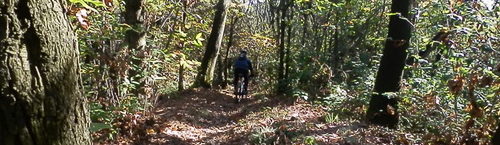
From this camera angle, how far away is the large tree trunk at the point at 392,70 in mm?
9016

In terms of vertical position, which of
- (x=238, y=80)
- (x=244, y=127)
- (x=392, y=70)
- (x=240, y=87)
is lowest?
(x=244, y=127)

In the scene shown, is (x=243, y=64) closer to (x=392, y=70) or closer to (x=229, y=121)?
(x=229, y=121)

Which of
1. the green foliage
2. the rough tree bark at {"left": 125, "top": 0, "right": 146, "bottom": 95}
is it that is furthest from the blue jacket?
the green foliage

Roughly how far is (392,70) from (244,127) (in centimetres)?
350

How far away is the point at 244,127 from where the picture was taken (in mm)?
9914

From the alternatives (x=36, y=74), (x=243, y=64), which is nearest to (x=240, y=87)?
(x=243, y=64)

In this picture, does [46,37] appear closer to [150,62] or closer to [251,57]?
[150,62]

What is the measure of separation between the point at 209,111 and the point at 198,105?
99 cm

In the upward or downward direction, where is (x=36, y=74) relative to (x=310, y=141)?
upward

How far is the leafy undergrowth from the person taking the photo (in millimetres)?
7680

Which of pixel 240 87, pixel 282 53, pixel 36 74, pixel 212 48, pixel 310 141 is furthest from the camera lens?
pixel 212 48

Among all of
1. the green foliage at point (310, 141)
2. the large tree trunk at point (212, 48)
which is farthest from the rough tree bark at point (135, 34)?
the large tree trunk at point (212, 48)

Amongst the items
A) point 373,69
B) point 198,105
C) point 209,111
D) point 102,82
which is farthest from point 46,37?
point 373,69

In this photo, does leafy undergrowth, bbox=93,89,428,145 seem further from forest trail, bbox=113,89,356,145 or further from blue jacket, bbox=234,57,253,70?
blue jacket, bbox=234,57,253,70
